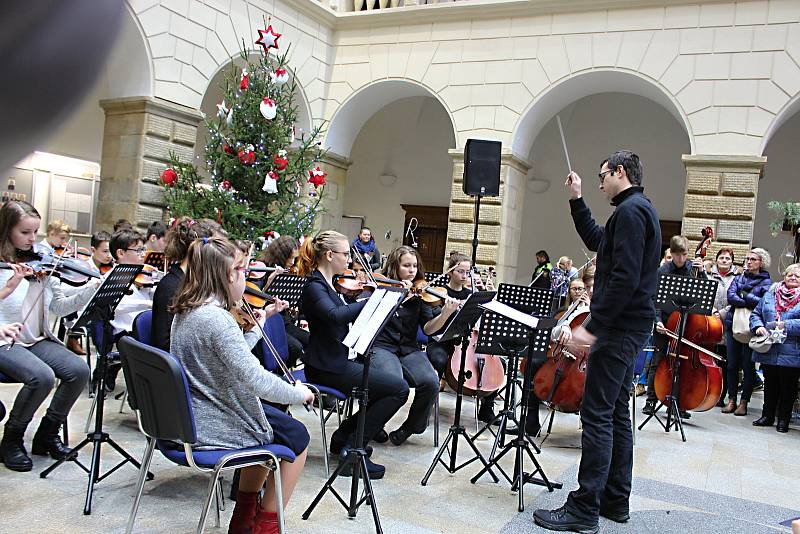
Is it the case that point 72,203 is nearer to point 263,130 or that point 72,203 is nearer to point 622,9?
point 263,130

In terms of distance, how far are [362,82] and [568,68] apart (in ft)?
11.4

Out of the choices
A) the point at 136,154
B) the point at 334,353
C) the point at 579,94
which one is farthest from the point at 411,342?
the point at 579,94

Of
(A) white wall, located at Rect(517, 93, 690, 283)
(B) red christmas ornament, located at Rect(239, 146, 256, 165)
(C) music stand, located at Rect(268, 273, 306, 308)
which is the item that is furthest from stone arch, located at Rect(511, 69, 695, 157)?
(C) music stand, located at Rect(268, 273, 306, 308)

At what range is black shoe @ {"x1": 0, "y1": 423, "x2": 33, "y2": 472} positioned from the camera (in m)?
3.63

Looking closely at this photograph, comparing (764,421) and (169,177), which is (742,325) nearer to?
(764,421)

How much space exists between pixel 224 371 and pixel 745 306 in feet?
19.5

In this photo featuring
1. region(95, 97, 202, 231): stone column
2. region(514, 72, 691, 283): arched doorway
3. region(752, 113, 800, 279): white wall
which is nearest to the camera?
region(95, 97, 202, 231): stone column

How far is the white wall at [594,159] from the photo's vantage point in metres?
13.6

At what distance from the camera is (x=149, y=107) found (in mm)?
9344

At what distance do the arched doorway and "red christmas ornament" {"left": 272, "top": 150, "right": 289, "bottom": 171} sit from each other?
641 centimetres

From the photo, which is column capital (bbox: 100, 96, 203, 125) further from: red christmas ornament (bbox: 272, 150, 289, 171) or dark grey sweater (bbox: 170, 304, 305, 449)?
dark grey sweater (bbox: 170, 304, 305, 449)

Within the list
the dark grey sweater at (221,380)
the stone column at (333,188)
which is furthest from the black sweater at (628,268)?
the stone column at (333,188)

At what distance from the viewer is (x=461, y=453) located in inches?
188

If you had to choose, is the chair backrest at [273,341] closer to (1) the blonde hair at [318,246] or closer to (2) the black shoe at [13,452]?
(1) the blonde hair at [318,246]
